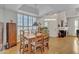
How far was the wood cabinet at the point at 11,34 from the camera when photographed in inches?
125

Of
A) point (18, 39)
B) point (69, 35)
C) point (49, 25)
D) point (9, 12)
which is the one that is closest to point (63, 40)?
point (69, 35)

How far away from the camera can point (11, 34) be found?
3.20 meters

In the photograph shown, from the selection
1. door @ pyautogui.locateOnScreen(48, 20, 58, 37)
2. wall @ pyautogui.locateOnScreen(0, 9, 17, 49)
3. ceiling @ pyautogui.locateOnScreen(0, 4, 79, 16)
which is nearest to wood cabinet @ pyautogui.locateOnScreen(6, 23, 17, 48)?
wall @ pyautogui.locateOnScreen(0, 9, 17, 49)

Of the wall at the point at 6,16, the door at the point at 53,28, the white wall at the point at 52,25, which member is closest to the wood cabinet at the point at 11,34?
the wall at the point at 6,16

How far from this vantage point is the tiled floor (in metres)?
3.17

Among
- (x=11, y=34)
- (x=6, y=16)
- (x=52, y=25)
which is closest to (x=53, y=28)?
(x=52, y=25)

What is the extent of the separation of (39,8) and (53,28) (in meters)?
0.48

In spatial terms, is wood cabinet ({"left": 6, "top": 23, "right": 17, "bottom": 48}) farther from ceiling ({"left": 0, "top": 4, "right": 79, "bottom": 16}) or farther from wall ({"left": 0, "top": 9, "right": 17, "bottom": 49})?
ceiling ({"left": 0, "top": 4, "right": 79, "bottom": 16})

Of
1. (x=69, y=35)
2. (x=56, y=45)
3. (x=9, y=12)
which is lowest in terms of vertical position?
(x=56, y=45)

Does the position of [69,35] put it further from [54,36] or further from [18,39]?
[18,39]

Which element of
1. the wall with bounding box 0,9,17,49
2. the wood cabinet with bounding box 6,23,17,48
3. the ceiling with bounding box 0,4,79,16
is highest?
the ceiling with bounding box 0,4,79,16

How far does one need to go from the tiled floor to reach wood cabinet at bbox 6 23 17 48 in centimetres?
10
